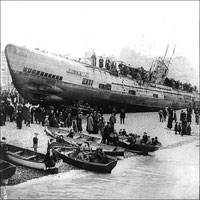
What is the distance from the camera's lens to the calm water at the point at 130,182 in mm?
10523

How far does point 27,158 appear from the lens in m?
11.6

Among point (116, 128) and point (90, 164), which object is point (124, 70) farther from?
point (90, 164)

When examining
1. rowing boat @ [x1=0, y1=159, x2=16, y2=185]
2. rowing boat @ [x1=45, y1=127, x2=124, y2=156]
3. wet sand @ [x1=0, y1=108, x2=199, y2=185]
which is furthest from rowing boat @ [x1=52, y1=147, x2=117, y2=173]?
rowing boat @ [x1=0, y1=159, x2=16, y2=185]

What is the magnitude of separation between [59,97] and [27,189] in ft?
27.4

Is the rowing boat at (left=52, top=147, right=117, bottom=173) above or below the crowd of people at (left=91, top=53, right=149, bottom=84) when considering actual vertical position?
below

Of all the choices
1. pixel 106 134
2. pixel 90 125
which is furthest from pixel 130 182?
pixel 90 125

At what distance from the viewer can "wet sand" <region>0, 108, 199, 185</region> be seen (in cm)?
1147

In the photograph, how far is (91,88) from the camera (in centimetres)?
1997

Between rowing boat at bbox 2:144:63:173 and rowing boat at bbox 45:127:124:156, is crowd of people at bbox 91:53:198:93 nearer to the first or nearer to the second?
rowing boat at bbox 45:127:124:156

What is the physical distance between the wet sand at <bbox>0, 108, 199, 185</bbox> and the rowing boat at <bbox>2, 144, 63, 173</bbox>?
0.84ft

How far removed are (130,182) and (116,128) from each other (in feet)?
18.2

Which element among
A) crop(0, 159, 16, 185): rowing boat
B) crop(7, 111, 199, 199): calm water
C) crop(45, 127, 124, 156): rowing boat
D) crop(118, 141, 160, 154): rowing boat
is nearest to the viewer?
crop(0, 159, 16, 185): rowing boat

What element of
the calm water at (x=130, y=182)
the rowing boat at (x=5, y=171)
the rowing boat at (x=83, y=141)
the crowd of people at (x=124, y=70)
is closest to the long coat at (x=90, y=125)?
the rowing boat at (x=83, y=141)

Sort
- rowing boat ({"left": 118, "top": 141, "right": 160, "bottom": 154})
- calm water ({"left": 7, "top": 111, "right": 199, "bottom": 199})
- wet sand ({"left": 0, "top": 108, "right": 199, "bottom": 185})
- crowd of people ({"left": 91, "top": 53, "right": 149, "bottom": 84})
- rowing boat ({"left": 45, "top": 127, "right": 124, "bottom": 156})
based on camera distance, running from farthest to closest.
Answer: crowd of people ({"left": 91, "top": 53, "right": 149, "bottom": 84}), rowing boat ({"left": 118, "top": 141, "right": 160, "bottom": 154}), rowing boat ({"left": 45, "top": 127, "right": 124, "bottom": 156}), wet sand ({"left": 0, "top": 108, "right": 199, "bottom": 185}), calm water ({"left": 7, "top": 111, "right": 199, "bottom": 199})
